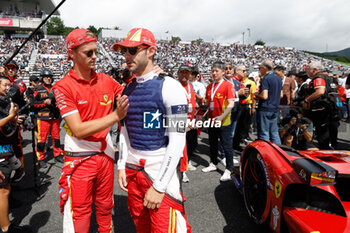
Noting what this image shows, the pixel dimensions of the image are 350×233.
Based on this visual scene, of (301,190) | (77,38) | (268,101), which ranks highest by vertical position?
(77,38)

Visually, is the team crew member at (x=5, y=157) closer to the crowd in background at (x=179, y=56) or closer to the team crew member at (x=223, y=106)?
the team crew member at (x=223, y=106)

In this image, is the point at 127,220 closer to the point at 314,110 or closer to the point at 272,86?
the point at 272,86

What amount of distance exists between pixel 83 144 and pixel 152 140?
767mm

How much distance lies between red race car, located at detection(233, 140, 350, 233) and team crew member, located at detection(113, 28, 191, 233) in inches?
35.5

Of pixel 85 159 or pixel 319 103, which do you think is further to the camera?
pixel 319 103

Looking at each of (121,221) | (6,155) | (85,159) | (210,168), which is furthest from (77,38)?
(210,168)

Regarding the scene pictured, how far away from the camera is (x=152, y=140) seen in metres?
1.64

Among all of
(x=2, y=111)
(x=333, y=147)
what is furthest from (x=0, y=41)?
(x=333, y=147)

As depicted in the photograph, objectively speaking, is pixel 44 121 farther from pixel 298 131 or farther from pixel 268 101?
pixel 298 131

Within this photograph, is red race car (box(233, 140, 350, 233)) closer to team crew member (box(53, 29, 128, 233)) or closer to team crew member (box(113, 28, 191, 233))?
team crew member (box(113, 28, 191, 233))

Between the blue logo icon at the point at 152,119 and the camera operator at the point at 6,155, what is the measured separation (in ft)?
6.24

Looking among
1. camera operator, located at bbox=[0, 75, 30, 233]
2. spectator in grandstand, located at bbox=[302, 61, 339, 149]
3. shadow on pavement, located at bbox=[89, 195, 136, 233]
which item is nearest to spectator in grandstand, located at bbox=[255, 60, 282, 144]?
spectator in grandstand, located at bbox=[302, 61, 339, 149]

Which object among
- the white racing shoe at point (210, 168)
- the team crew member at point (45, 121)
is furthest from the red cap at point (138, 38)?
the team crew member at point (45, 121)

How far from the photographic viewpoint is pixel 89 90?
80.6 inches
